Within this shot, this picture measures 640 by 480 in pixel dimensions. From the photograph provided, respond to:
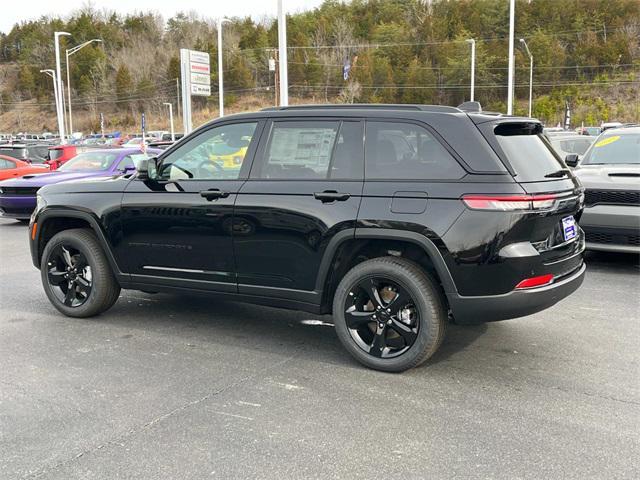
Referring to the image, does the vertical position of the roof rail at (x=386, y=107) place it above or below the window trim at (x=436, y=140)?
above

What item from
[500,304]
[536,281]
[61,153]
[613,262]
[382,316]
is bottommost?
Answer: [613,262]

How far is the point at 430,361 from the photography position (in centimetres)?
455

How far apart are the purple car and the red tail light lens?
9433mm

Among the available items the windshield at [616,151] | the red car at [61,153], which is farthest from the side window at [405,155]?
the red car at [61,153]

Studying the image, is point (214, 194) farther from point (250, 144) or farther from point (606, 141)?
point (606, 141)

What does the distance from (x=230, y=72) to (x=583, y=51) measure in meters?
50.7

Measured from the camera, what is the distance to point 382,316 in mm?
4340

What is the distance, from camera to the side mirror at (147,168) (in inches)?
205

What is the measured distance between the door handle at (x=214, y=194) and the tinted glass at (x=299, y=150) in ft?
1.10

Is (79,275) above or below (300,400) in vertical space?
above

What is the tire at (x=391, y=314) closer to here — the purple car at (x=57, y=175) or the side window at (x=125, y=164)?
the purple car at (x=57, y=175)

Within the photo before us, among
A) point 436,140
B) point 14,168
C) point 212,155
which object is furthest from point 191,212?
point 14,168

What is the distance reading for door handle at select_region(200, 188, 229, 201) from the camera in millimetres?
4855

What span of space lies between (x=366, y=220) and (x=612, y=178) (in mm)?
4659
